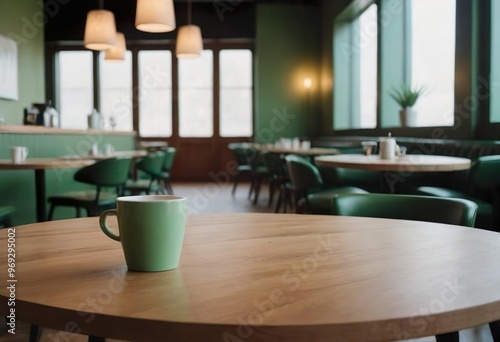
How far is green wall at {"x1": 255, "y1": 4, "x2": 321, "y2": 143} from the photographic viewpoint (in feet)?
33.2

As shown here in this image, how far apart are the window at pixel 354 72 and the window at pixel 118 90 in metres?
4.42

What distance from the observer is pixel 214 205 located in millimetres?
7027

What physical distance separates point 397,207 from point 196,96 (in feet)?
31.5

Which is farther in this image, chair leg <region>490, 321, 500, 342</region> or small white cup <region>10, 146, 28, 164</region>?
small white cup <region>10, 146, 28, 164</region>

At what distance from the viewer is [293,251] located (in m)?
0.84

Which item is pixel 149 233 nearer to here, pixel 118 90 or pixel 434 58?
pixel 434 58

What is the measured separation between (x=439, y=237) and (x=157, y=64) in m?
10.4

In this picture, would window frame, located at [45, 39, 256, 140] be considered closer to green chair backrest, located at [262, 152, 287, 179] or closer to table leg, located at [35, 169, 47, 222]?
green chair backrest, located at [262, 152, 287, 179]

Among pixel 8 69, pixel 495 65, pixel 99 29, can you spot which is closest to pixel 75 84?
pixel 8 69

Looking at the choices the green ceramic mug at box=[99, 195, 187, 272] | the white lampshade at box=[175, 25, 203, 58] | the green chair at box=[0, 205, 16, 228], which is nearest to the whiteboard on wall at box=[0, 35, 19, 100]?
the white lampshade at box=[175, 25, 203, 58]

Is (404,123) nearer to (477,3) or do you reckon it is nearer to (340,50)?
(477,3)

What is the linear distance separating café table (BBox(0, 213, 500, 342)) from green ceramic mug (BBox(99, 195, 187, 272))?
0.02 meters

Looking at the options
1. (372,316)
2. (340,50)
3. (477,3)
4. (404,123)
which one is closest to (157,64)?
(340,50)

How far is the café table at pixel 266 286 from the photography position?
51 cm
